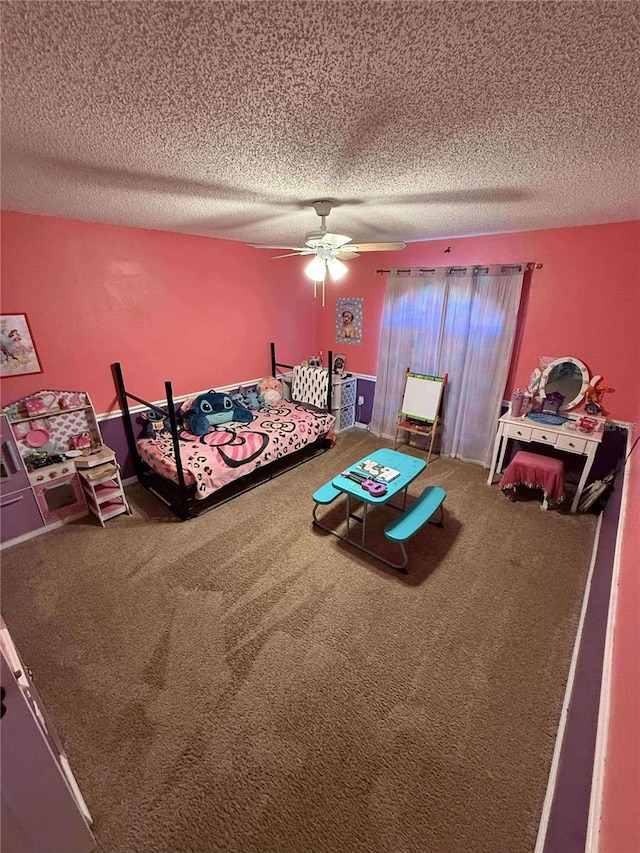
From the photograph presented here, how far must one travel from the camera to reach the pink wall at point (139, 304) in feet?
9.63

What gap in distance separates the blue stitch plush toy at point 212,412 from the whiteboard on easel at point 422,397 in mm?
2070

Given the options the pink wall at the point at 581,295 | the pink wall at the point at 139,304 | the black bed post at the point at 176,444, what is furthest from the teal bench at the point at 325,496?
the pink wall at the point at 581,295

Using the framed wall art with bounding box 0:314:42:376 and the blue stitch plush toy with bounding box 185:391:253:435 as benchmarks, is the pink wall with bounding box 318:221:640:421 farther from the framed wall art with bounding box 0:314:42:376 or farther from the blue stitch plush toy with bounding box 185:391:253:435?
the framed wall art with bounding box 0:314:42:376

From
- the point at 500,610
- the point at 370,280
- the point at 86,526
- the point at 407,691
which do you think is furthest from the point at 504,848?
the point at 370,280

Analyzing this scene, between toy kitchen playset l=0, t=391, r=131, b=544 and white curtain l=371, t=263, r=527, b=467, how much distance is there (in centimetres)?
356

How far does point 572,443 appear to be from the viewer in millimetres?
3297

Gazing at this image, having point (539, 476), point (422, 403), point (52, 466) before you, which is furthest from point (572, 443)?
point (52, 466)

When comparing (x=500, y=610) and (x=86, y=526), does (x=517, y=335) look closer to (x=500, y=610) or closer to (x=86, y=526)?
(x=500, y=610)

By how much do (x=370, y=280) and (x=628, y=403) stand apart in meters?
3.25

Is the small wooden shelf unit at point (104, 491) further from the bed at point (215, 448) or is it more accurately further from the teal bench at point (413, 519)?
the teal bench at point (413, 519)

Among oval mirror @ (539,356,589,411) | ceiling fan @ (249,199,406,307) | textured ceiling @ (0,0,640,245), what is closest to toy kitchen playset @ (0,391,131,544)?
textured ceiling @ (0,0,640,245)

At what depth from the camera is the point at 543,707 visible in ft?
6.04

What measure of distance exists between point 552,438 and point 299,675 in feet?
10.1

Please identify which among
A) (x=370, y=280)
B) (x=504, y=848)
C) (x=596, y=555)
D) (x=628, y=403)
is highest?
(x=370, y=280)
